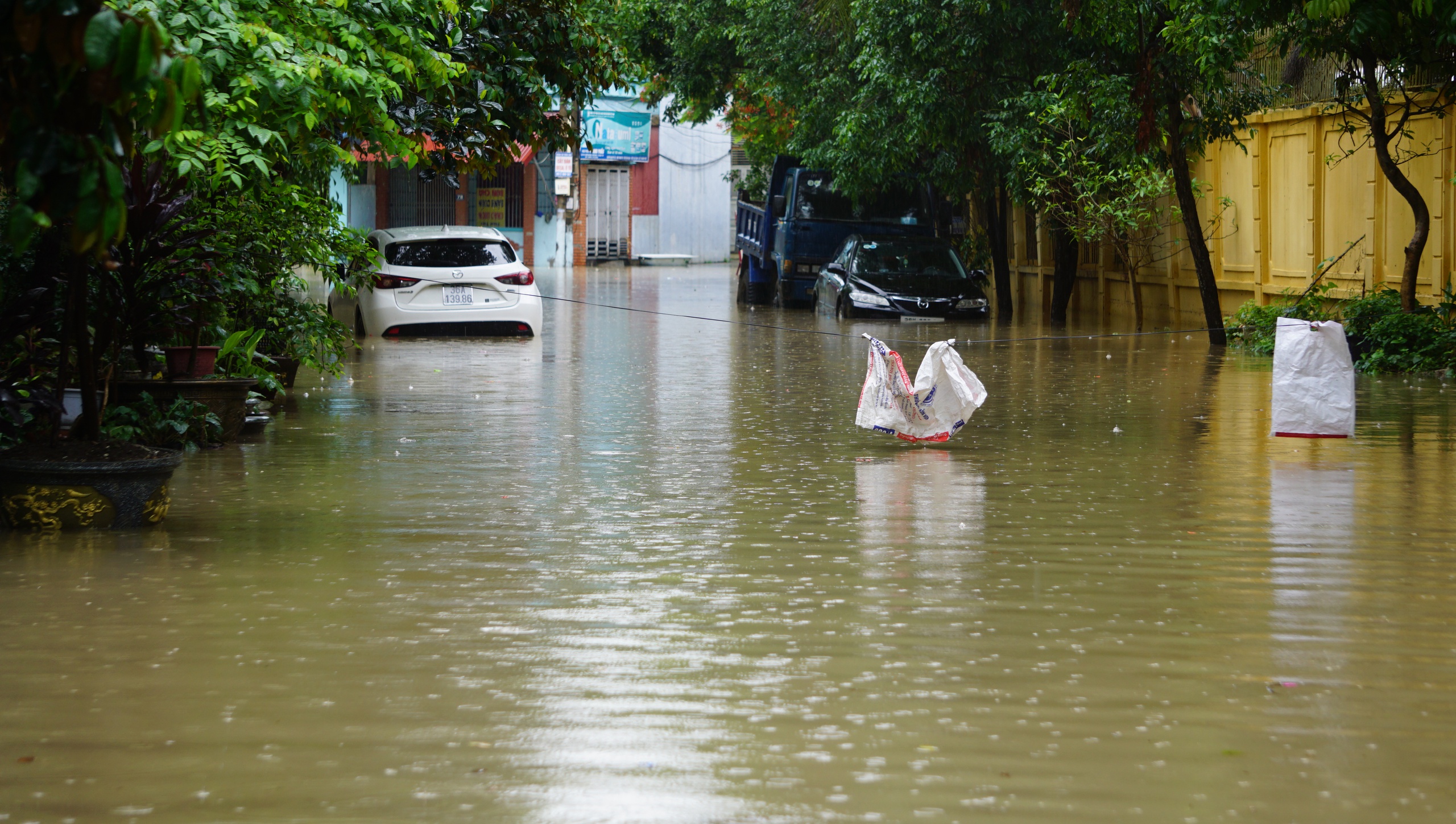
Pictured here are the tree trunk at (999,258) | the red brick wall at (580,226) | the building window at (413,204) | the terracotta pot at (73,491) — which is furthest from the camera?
the red brick wall at (580,226)

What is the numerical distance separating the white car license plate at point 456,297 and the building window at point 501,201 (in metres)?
33.1

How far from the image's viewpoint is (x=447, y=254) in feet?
62.5

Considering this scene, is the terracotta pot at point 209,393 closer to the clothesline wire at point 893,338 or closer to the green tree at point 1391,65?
the green tree at point 1391,65

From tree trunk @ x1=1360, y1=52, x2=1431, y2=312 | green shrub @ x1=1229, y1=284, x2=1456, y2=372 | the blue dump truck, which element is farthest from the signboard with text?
tree trunk @ x1=1360, y1=52, x2=1431, y2=312

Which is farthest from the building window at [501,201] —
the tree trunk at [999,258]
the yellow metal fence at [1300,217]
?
the yellow metal fence at [1300,217]

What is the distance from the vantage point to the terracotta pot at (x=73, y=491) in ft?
22.2

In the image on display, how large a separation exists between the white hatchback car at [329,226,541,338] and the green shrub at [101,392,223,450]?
9.12 meters

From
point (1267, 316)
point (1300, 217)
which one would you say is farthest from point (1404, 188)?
point (1300, 217)

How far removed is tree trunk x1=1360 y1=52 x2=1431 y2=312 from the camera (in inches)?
584

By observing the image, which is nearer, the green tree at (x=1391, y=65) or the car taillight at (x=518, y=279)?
the green tree at (x=1391, y=65)

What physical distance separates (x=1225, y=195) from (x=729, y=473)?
49.0ft

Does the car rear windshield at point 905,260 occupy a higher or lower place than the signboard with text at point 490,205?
lower

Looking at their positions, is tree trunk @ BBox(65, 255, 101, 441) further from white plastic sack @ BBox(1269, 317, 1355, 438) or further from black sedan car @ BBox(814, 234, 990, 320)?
black sedan car @ BBox(814, 234, 990, 320)

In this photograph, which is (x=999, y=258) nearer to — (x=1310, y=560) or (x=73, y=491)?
(x=1310, y=560)
